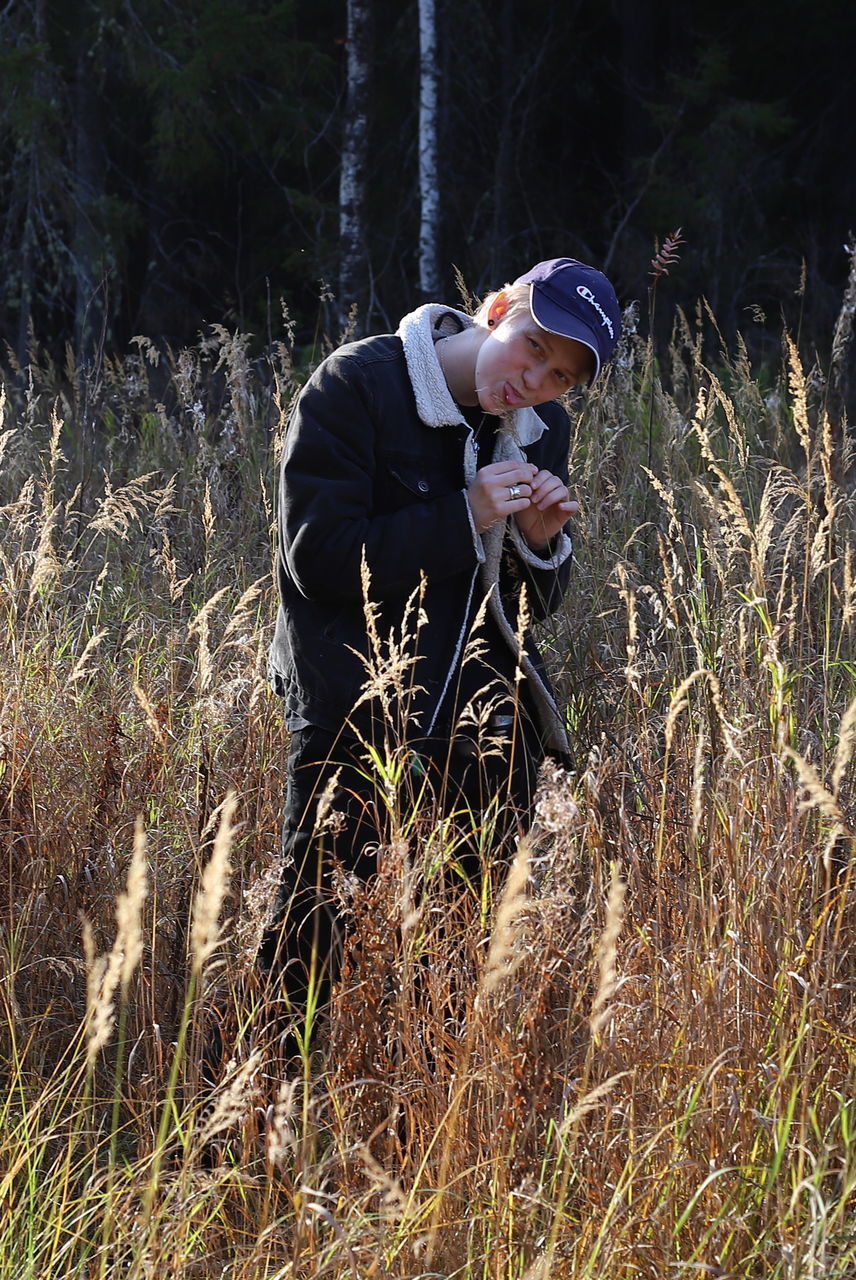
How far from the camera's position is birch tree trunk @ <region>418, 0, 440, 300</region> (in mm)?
11906

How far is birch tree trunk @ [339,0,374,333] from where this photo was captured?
10.9 metres

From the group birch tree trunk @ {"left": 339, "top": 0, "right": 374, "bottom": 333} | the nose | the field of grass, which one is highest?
birch tree trunk @ {"left": 339, "top": 0, "right": 374, "bottom": 333}

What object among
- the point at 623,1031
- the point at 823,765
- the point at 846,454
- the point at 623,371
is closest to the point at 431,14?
the point at 623,371

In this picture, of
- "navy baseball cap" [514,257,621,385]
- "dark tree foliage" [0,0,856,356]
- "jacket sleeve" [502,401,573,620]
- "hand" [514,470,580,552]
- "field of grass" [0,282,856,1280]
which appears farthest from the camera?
"dark tree foliage" [0,0,856,356]

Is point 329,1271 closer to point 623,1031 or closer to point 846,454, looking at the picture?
point 623,1031

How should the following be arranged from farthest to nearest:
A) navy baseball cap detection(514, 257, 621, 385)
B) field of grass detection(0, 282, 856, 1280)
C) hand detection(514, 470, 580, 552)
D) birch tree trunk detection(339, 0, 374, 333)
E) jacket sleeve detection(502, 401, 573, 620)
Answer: birch tree trunk detection(339, 0, 374, 333) → jacket sleeve detection(502, 401, 573, 620) → hand detection(514, 470, 580, 552) → navy baseball cap detection(514, 257, 621, 385) → field of grass detection(0, 282, 856, 1280)

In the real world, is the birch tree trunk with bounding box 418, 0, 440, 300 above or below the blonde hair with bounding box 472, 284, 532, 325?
above

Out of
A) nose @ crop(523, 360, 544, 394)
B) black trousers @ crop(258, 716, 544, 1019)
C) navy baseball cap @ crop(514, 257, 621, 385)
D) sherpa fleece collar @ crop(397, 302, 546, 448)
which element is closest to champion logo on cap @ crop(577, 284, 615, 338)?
navy baseball cap @ crop(514, 257, 621, 385)

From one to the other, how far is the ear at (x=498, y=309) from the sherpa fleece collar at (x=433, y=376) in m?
0.07

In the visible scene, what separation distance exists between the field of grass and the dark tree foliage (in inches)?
344

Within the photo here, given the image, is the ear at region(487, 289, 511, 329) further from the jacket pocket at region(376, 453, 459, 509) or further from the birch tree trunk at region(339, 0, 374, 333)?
the birch tree trunk at region(339, 0, 374, 333)

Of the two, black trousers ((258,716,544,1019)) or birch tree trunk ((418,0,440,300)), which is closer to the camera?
black trousers ((258,716,544,1019))

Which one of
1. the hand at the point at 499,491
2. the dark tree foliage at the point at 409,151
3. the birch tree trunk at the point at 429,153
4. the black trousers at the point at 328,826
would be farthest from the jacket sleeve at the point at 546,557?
the birch tree trunk at the point at 429,153

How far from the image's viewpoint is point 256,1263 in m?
1.89
